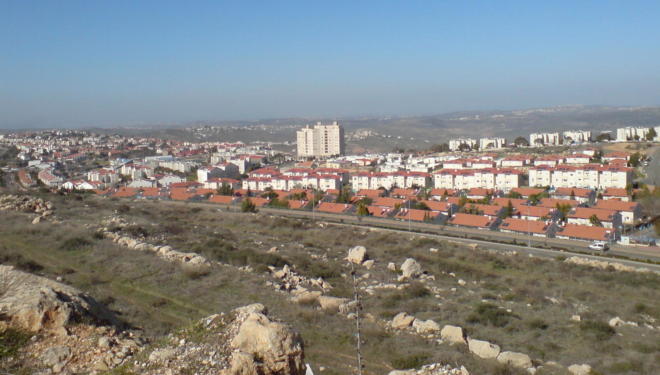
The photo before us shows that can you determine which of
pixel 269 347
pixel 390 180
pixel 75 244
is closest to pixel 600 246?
pixel 75 244

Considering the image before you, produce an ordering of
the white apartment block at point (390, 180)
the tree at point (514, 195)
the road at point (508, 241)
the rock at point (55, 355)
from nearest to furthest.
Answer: the rock at point (55, 355) < the road at point (508, 241) < the tree at point (514, 195) < the white apartment block at point (390, 180)

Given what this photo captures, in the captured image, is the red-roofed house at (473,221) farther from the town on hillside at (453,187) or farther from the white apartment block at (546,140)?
the white apartment block at (546,140)

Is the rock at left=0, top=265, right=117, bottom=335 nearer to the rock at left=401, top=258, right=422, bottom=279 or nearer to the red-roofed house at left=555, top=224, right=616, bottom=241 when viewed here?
the rock at left=401, top=258, right=422, bottom=279

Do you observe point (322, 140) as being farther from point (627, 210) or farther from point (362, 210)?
point (627, 210)

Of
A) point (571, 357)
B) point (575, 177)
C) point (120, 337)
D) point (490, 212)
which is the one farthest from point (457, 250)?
point (575, 177)

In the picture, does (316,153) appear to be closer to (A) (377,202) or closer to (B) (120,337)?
(A) (377,202)

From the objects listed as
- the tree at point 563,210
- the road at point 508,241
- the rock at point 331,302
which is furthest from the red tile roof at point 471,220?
the rock at point 331,302
